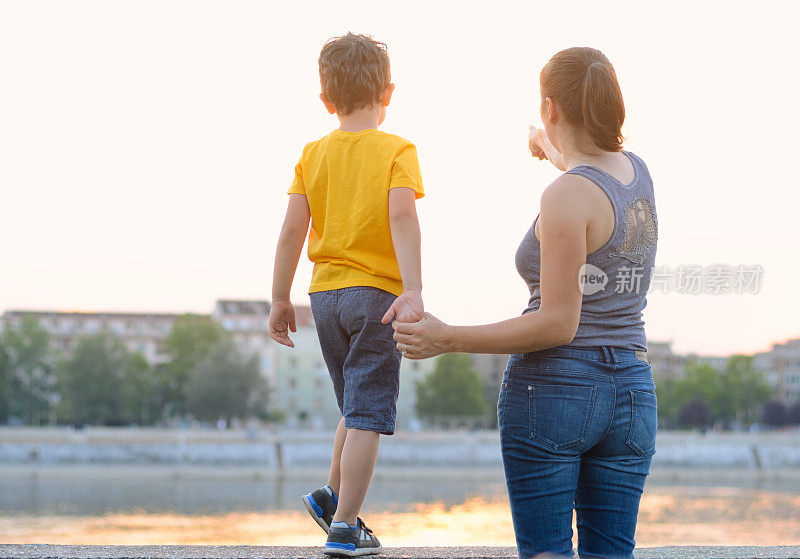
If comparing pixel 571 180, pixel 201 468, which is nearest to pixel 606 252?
pixel 571 180

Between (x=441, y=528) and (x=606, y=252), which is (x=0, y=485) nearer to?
(x=441, y=528)

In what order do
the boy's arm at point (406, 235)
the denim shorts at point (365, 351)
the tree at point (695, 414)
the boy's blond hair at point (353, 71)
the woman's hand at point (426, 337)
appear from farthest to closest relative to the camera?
the tree at point (695, 414) → the boy's blond hair at point (353, 71) → the denim shorts at point (365, 351) → the boy's arm at point (406, 235) → the woman's hand at point (426, 337)

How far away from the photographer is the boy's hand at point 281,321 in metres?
3.07

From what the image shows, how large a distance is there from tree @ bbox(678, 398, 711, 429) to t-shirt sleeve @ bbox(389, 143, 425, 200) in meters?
70.1

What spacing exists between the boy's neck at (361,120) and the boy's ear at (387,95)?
29mm

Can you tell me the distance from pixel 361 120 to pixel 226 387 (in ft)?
177

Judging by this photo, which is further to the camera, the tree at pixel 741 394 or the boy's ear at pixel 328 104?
the tree at pixel 741 394

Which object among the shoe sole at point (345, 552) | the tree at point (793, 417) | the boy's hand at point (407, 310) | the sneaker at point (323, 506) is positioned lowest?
the tree at point (793, 417)

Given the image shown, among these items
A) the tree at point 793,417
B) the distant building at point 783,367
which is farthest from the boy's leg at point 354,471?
the distant building at point 783,367

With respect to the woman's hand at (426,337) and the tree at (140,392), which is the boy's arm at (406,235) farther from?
the tree at (140,392)

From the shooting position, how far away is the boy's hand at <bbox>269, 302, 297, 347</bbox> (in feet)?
10.1

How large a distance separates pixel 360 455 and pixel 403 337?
104 centimetres

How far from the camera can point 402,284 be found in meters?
2.74

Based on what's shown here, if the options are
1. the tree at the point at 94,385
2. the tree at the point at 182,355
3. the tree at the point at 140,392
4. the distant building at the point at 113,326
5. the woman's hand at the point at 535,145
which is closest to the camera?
the woman's hand at the point at 535,145
